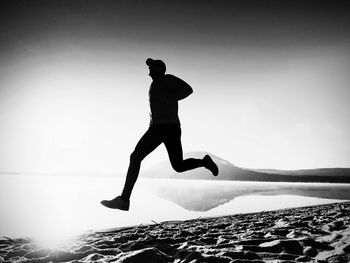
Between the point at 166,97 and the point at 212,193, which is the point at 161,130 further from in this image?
the point at 212,193

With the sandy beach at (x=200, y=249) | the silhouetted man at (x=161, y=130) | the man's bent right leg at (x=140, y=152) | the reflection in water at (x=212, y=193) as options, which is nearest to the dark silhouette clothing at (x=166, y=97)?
the silhouetted man at (x=161, y=130)

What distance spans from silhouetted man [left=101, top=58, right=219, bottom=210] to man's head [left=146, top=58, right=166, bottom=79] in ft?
0.31

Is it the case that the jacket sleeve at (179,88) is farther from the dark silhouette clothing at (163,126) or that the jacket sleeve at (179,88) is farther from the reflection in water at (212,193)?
the reflection in water at (212,193)

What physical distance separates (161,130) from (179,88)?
2.75 feet

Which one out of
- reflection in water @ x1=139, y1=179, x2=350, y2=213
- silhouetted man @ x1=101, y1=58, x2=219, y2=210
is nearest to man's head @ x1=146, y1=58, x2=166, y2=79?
silhouetted man @ x1=101, y1=58, x2=219, y2=210

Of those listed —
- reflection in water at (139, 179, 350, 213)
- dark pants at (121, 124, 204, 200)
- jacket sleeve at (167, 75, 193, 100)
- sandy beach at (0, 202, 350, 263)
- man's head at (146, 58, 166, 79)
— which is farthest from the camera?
reflection in water at (139, 179, 350, 213)

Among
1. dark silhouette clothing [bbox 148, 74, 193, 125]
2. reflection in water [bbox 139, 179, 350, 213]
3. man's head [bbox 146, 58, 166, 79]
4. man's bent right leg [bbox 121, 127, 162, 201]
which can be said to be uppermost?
man's head [bbox 146, 58, 166, 79]

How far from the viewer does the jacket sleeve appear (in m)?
4.63

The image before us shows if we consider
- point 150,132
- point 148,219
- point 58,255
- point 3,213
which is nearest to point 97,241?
point 58,255

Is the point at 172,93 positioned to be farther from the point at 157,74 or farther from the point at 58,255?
the point at 58,255

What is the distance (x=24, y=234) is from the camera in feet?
17.0

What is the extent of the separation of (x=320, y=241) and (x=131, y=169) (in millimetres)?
2838

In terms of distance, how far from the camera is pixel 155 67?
4.81m

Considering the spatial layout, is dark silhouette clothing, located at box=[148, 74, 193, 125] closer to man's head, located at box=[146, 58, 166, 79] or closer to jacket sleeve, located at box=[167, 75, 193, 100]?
jacket sleeve, located at box=[167, 75, 193, 100]
